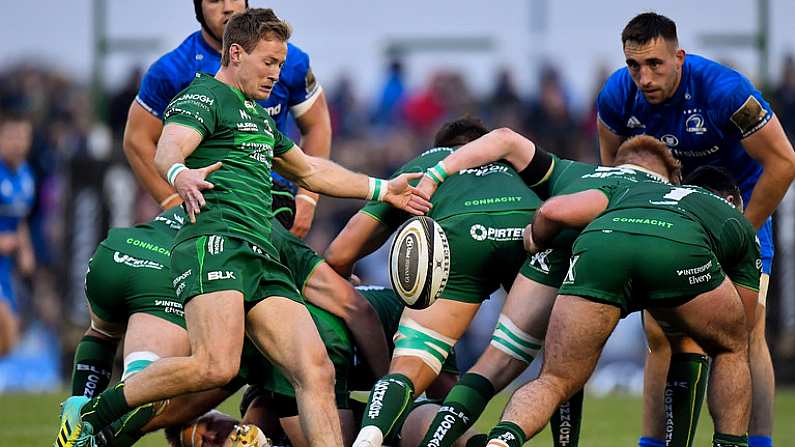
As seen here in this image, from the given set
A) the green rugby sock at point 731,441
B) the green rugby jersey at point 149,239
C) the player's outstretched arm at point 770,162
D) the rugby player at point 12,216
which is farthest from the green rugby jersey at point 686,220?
the rugby player at point 12,216

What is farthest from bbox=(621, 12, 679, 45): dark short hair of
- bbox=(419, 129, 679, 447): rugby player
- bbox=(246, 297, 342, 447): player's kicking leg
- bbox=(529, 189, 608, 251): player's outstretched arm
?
bbox=(246, 297, 342, 447): player's kicking leg

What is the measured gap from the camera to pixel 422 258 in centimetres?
632

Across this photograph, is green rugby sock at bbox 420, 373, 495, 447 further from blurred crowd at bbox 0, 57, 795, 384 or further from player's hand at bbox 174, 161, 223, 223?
blurred crowd at bbox 0, 57, 795, 384

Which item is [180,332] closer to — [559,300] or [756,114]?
[559,300]

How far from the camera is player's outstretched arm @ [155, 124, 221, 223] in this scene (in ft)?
19.0

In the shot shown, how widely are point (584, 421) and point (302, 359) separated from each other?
16.1 ft

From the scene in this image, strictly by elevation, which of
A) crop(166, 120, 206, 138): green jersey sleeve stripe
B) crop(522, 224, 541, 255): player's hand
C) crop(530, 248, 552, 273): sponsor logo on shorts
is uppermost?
crop(166, 120, 206, 138): green jersey sleeve stripe

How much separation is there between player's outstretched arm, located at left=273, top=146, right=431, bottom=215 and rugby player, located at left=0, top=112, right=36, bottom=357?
24.0 ft

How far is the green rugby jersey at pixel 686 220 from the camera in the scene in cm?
615

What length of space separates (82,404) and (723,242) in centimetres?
331

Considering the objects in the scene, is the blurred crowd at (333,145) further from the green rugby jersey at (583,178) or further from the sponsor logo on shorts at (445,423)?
the sponsor logo on shorts at (445,423)

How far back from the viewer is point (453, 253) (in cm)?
678

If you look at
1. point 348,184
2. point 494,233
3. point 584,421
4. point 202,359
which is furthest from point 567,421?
point 584,421

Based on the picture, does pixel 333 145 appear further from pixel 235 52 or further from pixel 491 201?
pixel 235 52
